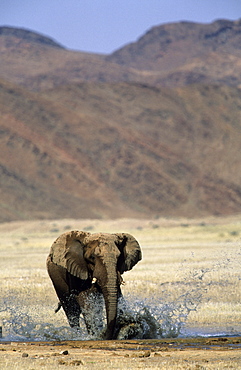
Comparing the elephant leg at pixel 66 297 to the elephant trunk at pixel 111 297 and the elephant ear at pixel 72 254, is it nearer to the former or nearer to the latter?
the elephant ear at pixel 72 254

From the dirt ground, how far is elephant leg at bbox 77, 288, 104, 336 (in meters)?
0.49

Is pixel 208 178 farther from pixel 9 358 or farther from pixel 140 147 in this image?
pixel 9 358

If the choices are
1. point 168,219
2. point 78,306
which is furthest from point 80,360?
point 168,219

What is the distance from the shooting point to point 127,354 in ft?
35.2

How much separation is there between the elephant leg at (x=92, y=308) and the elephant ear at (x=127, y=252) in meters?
0.84

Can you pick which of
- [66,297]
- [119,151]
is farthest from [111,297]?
[119,151]

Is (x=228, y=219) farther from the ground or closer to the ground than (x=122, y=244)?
farther from the ground

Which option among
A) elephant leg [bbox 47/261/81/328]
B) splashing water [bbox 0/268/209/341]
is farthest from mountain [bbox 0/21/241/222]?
elephant leg [bbox 47/261/81/328]

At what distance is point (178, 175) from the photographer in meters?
103

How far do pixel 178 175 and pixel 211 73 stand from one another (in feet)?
282

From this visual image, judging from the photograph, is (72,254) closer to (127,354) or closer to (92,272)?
(92,272)

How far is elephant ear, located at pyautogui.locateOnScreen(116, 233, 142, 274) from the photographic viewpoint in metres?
13.5

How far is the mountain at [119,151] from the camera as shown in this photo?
303 feet

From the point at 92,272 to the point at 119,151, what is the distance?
90.8 metres
